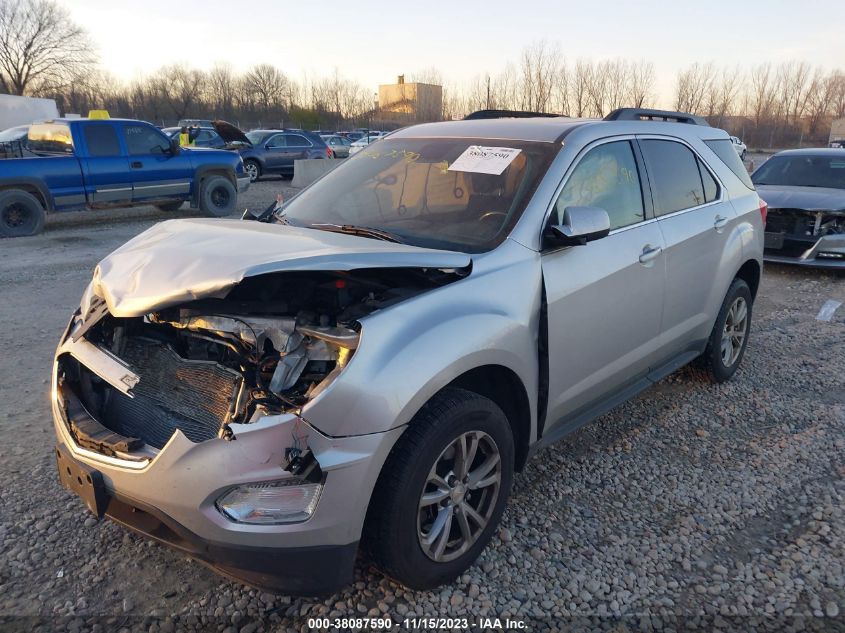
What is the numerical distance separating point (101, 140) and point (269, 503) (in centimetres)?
1100

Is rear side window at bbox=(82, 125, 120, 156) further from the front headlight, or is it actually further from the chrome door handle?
the front headlight

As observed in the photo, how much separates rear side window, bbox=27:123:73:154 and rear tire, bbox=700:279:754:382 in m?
10.7

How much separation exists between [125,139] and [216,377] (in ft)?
34.7

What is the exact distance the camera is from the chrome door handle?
3486 millimetres

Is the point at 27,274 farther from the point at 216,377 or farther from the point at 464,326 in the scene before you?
the point at 464,326

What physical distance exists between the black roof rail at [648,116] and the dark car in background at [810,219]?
4320 millimetres

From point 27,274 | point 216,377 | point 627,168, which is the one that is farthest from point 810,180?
point 27,274

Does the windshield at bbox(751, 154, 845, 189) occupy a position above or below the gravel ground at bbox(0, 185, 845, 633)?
above

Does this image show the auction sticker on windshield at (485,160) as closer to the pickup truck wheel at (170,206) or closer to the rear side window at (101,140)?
the rear side window at (101,140)

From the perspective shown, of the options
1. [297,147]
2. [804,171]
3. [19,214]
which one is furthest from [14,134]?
[804,171]

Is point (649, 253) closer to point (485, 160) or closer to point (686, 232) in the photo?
point (686, 232)

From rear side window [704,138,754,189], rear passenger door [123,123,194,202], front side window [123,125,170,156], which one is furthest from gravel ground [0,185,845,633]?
front side window [123,125,170,156]

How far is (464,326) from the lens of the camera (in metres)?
2.52

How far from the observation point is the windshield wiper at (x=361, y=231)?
3.10m
